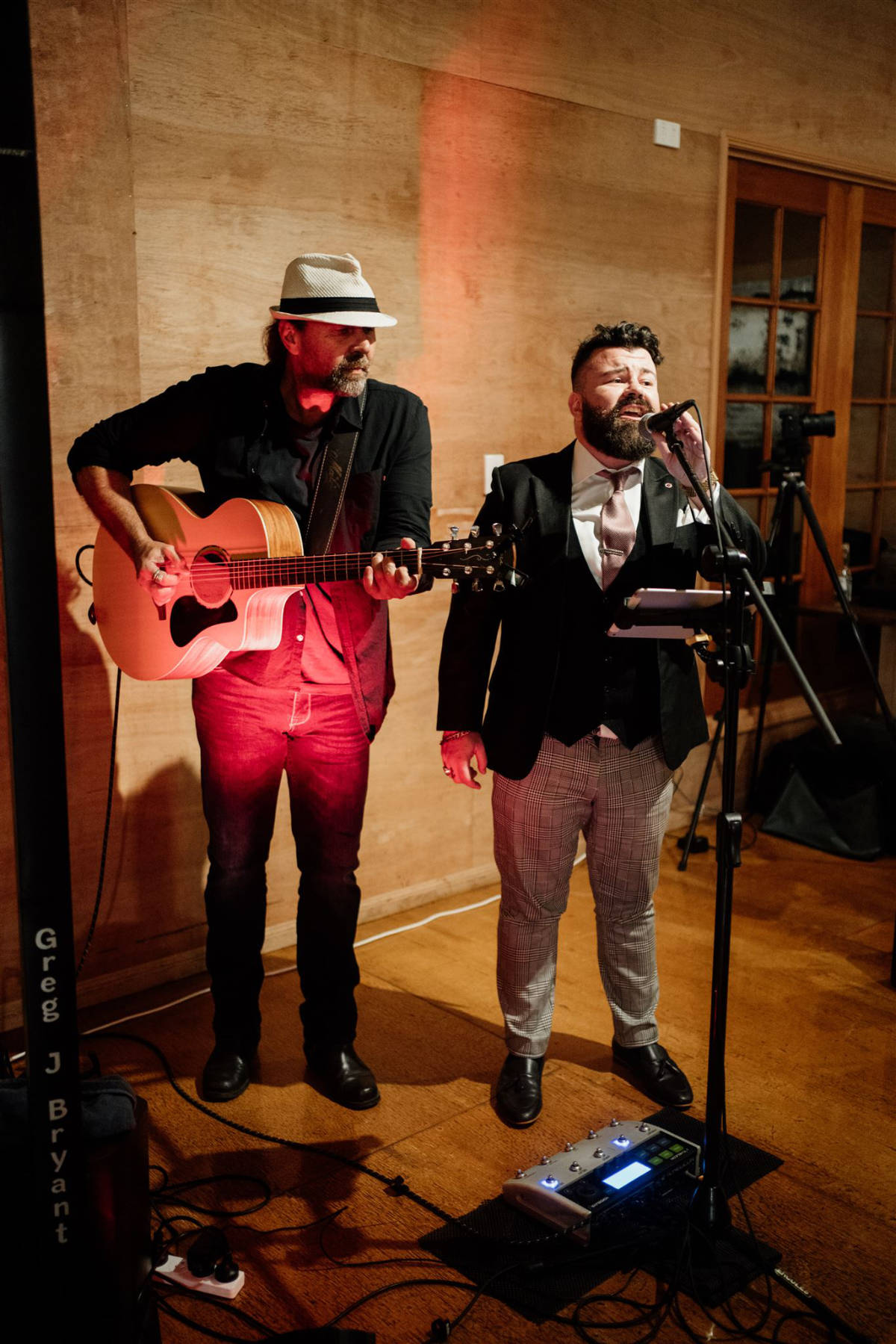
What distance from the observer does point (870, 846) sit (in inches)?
180

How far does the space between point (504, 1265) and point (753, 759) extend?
130 inches

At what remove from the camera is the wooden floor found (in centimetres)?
212

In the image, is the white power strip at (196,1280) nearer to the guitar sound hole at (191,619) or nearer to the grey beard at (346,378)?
the guitar sound hole at (191,619)

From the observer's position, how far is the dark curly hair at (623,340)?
8.10ft

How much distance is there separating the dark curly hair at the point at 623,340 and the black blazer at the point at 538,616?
9.0 inches

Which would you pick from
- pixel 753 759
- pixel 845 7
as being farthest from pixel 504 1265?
pixel 845 7

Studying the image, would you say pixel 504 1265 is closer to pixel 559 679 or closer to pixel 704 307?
pixel 559 679

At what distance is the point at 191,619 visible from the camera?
8.49 ft

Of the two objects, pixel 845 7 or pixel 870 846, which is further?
pixel 845 7

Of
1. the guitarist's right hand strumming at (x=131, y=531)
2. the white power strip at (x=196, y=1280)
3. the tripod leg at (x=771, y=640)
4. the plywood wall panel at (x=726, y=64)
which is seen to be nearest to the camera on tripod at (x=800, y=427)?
the tripod leg at (x=771, y=640)

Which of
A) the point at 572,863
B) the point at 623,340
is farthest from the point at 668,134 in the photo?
the point at 572,863

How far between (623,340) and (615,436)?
21cm

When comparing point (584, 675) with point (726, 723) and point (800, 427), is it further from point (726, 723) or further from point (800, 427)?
Result: point (800, 427)

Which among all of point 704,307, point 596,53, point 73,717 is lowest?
point 73,717
